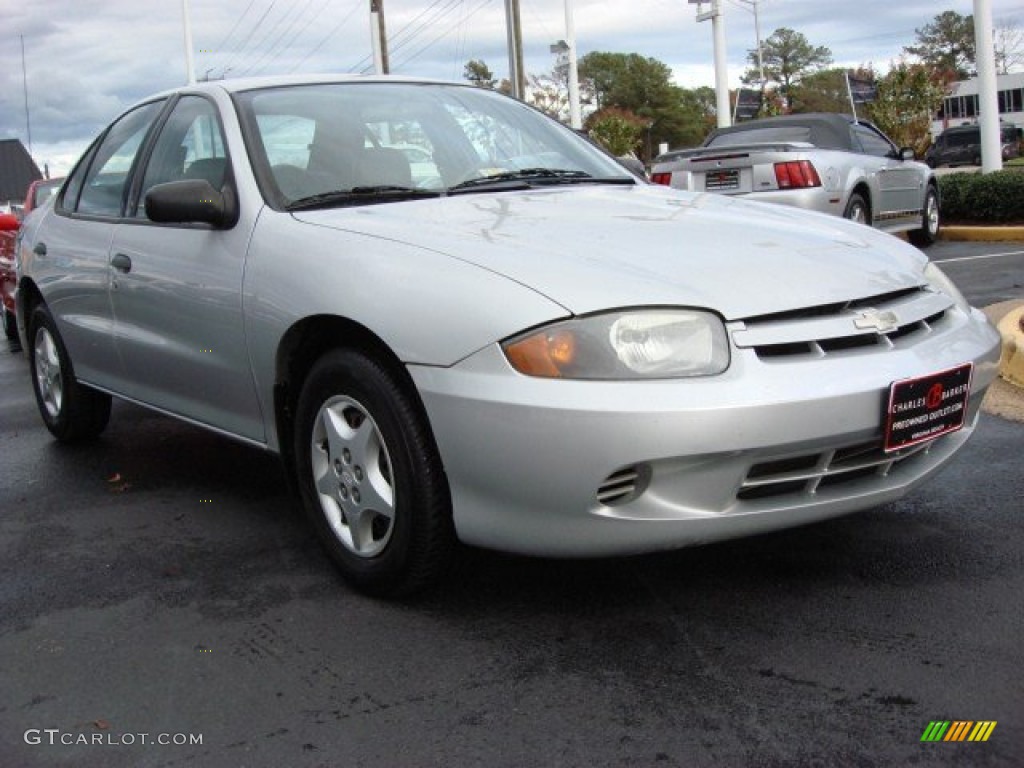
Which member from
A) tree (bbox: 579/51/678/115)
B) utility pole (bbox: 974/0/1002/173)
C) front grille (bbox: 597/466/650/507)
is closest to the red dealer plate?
front grille (bbox: 597/466/650/507)

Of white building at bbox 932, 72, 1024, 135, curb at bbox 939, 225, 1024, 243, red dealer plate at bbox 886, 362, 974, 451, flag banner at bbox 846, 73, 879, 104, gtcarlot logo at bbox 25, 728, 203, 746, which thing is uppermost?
white building at bbox 932, 72, 1024, 135

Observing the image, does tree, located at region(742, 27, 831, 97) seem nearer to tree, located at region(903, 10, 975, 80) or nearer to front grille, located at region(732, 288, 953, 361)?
tree, located at region(903, 10, 975, 80)

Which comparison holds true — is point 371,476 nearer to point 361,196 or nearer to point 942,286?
point 361,196

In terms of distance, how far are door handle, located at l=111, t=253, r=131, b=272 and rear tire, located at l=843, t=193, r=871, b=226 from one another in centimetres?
767

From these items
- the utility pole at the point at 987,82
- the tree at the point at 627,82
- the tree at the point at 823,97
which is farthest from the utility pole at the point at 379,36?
the tree at the point at 627,82

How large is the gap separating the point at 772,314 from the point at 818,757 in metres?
1.08

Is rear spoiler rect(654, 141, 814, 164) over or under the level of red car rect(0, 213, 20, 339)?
over

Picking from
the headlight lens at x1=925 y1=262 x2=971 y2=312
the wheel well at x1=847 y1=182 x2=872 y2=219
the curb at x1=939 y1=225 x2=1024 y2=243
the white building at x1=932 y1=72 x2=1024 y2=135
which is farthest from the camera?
the white building at x1=932 y1=72 x2=1024 y2=135

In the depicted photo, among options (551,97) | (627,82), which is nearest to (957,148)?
(551,97)

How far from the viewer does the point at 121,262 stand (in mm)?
4465

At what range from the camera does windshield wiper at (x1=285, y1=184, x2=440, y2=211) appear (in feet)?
12.2

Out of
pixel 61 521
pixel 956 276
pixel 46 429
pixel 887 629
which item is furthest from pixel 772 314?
pixel 956 276

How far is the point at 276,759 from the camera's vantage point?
246cm

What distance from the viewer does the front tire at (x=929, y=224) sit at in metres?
12.9
